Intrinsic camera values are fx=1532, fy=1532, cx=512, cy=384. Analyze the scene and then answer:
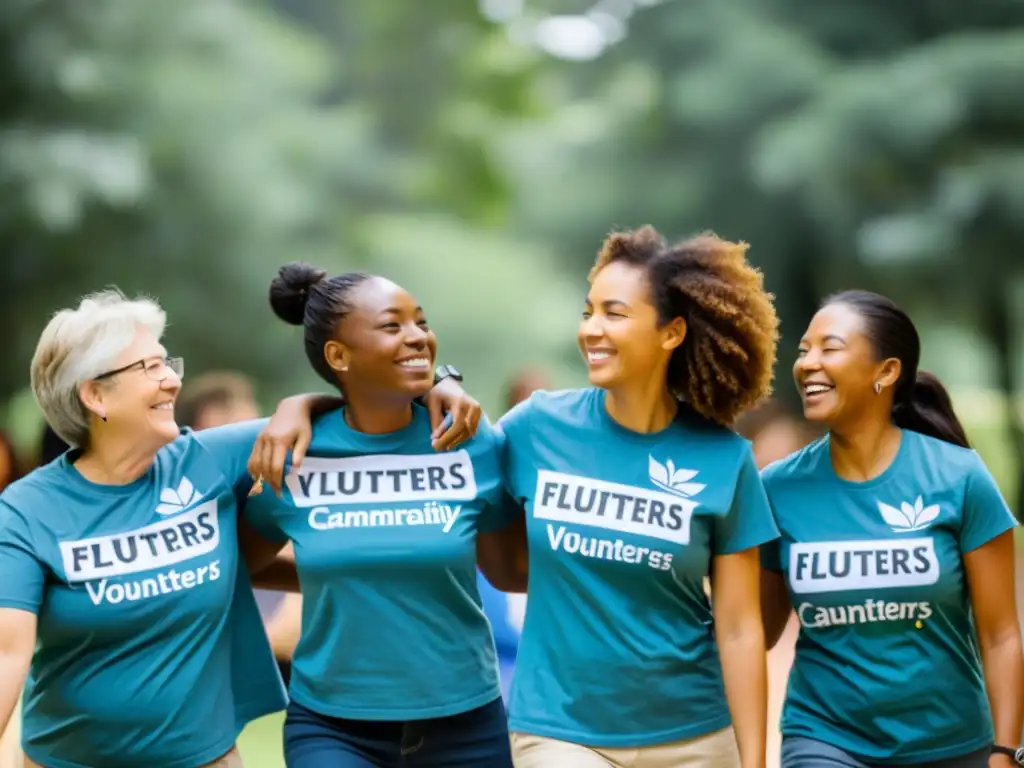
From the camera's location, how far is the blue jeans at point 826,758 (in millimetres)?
4301

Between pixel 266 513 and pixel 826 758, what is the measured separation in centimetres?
173

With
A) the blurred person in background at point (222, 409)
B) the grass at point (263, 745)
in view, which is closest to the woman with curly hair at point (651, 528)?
the blurred person in background at point (222, 409)

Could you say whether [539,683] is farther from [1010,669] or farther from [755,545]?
[1010,669]

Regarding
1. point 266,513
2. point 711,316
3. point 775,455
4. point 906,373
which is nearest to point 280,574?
point 266,513

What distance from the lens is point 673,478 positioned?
4.25 meters

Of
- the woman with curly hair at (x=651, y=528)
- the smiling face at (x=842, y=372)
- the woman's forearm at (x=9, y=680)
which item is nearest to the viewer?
the woman's forearm at (x=9, y=680)

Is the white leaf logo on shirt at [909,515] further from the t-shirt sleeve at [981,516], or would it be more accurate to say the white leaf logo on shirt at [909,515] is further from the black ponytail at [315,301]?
the black ponytail at [315,301]

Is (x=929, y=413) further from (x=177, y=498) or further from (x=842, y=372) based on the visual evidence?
(x=177, y=498)

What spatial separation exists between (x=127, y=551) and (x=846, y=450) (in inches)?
82.2

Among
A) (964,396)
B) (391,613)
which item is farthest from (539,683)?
(964,396)

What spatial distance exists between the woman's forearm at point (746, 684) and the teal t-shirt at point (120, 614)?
4.59ft

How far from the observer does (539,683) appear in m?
4.21

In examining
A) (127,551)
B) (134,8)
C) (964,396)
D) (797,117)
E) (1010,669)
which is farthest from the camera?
(964,396)

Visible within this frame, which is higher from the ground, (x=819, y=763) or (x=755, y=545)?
(x=755, y=545)
